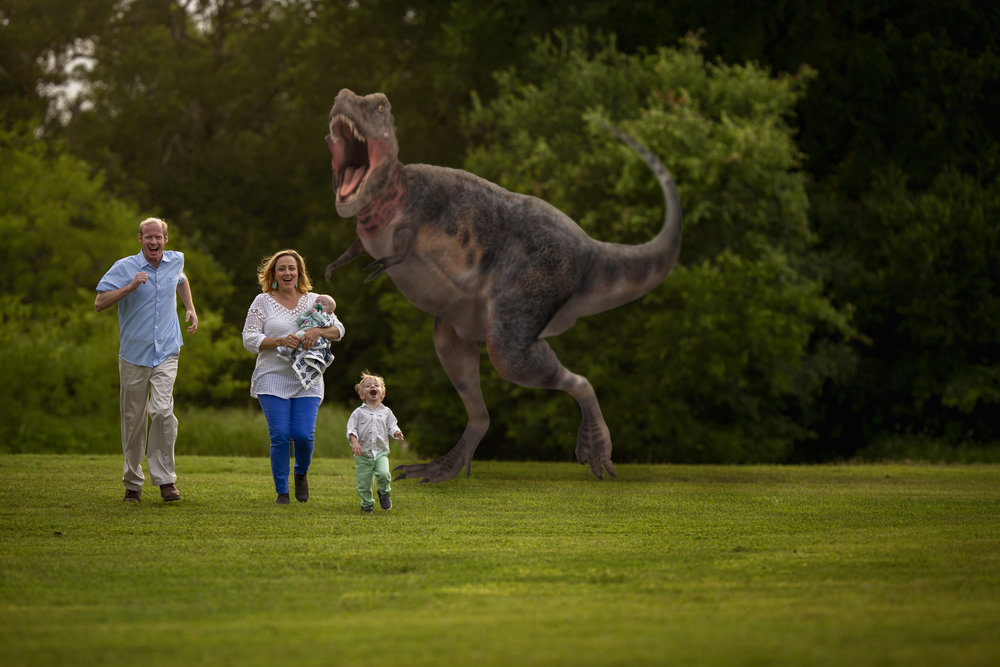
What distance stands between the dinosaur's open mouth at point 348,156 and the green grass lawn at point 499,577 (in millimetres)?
2176

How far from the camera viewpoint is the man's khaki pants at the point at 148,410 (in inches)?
309

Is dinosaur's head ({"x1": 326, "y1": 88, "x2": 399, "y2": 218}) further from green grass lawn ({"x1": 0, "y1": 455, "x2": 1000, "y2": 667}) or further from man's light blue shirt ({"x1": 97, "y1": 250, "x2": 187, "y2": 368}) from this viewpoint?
green grass lawn ({"x1": 0, "y1": 455, "x2": 1000, "y2": 667})

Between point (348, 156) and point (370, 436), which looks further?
point (348, 156)

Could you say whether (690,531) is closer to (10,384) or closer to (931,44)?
(10,384)

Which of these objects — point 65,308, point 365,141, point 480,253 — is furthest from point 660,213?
point 65,308

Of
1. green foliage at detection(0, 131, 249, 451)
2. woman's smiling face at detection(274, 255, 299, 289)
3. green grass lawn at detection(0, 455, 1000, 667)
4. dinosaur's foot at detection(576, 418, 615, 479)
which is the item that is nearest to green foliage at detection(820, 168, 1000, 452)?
green foliage at detection(0, 131, 249, 451)

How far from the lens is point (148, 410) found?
790cm

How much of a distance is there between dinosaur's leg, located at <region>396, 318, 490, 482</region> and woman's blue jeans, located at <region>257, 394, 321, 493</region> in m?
1.75

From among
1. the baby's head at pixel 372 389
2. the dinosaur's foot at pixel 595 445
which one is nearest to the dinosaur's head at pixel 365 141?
the baby's head at pixel 372 389

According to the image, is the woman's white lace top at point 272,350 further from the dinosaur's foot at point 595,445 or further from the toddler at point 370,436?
the dinosaur's foot at point 595,445

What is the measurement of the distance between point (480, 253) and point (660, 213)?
11059 mm

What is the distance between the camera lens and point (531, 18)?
2467cm

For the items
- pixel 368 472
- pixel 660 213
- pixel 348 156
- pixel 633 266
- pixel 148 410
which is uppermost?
pixel 660 213

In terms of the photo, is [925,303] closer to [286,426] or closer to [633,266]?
[633,266]
